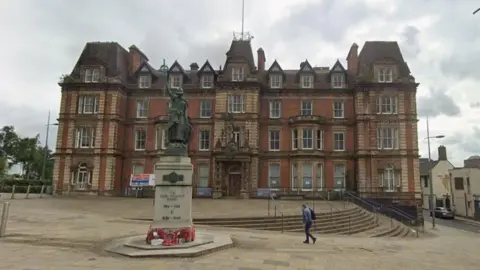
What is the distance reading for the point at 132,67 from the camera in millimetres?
43438

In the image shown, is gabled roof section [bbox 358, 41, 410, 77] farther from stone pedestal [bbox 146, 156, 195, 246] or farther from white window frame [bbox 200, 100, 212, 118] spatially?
stone pedestal [bbox 146, 156, 195, 246]

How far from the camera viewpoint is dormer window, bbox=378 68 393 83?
3853cm

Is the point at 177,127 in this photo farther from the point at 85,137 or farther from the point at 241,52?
the point at 85,137

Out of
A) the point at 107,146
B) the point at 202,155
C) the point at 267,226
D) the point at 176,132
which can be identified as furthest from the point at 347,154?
the point at 176,132

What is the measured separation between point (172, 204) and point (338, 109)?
101ft

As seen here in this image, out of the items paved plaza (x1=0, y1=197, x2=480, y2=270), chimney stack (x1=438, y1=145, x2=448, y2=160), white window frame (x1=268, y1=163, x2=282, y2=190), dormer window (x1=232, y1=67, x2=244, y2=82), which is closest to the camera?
paved plaza (x1=0, y1=197, x2=480, y2=270)

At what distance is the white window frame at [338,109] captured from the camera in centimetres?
3925

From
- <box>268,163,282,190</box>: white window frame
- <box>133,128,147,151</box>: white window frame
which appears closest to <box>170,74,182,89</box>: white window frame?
<box>133,128,147,151</box>: white window frame

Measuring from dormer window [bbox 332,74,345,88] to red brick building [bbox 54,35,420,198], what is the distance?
108mm

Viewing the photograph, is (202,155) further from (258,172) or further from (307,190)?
(307,190)

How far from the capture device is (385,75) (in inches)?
1522

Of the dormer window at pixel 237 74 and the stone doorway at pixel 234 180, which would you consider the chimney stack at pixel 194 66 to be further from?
the stone doorway at pixel 234 180

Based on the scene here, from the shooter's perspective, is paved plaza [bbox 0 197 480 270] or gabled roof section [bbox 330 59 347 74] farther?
gabled roof section [bbox 330 59 347 74]

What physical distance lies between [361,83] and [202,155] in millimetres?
18202
